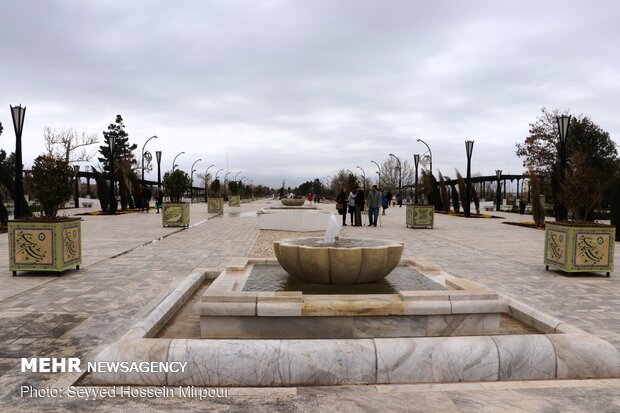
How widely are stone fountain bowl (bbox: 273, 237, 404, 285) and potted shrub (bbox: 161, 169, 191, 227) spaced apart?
45.7 ft

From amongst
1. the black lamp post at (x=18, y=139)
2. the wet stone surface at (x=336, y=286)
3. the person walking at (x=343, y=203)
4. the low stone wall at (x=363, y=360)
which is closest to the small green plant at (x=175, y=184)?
the person walking at (x=343, y=203)

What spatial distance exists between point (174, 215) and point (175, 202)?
0.86 meters

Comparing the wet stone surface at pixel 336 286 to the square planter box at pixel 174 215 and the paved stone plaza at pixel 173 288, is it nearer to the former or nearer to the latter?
the paved stone plaza at pixel 173 288

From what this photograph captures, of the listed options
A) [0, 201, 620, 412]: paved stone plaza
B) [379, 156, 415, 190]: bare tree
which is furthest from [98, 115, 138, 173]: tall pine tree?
[0, 201, 620, 412]: paved stone plaza

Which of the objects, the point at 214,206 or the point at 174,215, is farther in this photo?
the point at 214,206

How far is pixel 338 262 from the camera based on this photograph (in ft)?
16.8

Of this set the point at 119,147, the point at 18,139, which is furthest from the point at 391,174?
the point at 18,139

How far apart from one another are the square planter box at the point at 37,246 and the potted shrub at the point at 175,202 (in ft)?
34.8

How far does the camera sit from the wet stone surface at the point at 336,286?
17.1ft

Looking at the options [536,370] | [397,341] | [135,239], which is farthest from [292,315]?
[135,239]

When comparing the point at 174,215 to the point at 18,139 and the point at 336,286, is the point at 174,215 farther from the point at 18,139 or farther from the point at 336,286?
the point at 336,286

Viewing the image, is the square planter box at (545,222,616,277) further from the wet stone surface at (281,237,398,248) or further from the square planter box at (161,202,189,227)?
the square planter box at (161,202,189,227)

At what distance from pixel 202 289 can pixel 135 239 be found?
797cm

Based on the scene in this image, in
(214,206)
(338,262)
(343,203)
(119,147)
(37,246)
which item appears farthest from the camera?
(119,147)
